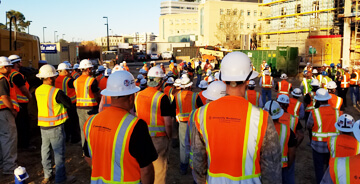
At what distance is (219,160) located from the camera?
8.00ft

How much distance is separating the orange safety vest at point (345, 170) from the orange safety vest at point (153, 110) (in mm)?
3150

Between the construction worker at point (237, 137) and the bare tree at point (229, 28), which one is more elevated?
the bare tree at point (229, 28)

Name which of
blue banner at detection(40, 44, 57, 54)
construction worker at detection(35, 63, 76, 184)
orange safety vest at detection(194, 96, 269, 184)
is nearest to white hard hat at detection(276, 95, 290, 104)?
orange safety vest at detection(194, 96, 269, 184)

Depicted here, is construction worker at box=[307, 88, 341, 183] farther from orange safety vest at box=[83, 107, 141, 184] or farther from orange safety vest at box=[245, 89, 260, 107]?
orange safety vest at box=[83, 107, 141, 184]

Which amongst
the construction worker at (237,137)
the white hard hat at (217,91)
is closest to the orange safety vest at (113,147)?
the construction worker at (237,137)

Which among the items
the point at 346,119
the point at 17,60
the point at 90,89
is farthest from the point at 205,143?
the point at 17,60

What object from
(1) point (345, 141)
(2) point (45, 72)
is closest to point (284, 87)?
(1) point (345, 141)

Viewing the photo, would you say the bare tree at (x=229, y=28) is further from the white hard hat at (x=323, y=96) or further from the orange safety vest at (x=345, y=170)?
the orange safety vest at (x=345, y=170)

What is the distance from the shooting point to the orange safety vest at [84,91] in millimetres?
7137

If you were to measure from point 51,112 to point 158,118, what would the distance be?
2006 millimetres

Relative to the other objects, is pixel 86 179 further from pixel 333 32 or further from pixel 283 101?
pixel 333 32

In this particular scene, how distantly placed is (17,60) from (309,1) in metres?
43.2

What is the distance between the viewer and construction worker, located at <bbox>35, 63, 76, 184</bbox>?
5246mm

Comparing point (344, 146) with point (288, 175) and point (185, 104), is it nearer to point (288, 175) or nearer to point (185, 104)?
point (288, 175)
